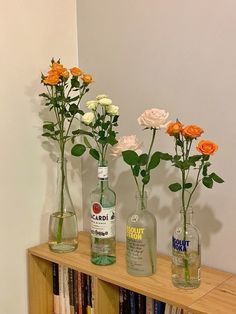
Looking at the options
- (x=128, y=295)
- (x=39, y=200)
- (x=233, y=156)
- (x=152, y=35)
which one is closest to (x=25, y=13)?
(x=152, y=35)

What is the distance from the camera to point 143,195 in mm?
→ 1323

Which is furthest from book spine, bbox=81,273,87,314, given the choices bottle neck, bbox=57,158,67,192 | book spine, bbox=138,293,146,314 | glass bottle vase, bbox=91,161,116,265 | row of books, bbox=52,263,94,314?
bottle neck, bbox=57,158,67,192

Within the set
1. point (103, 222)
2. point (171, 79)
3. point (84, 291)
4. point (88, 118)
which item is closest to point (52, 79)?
point (88, 118)

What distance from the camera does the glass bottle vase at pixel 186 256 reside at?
1225mm

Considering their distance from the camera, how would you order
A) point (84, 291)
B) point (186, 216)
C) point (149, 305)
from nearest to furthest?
point (186, 216) < point (149, 305) < point (84, 291)

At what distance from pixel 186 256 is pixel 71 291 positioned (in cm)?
52

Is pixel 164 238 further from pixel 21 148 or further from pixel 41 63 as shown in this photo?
pixel 41 63

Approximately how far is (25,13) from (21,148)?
0.48 meters

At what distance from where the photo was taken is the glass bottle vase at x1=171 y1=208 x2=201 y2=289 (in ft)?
4.02

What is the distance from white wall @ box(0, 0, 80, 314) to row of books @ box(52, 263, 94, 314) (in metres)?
0.12

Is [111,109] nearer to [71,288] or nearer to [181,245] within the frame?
[181,245]

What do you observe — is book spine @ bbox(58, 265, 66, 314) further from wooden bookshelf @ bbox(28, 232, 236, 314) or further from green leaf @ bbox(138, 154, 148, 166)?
green leaf @ bbox(138, 154, 148, 166)

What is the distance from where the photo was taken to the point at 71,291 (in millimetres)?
1533

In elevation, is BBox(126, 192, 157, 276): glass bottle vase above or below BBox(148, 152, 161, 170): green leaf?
below
